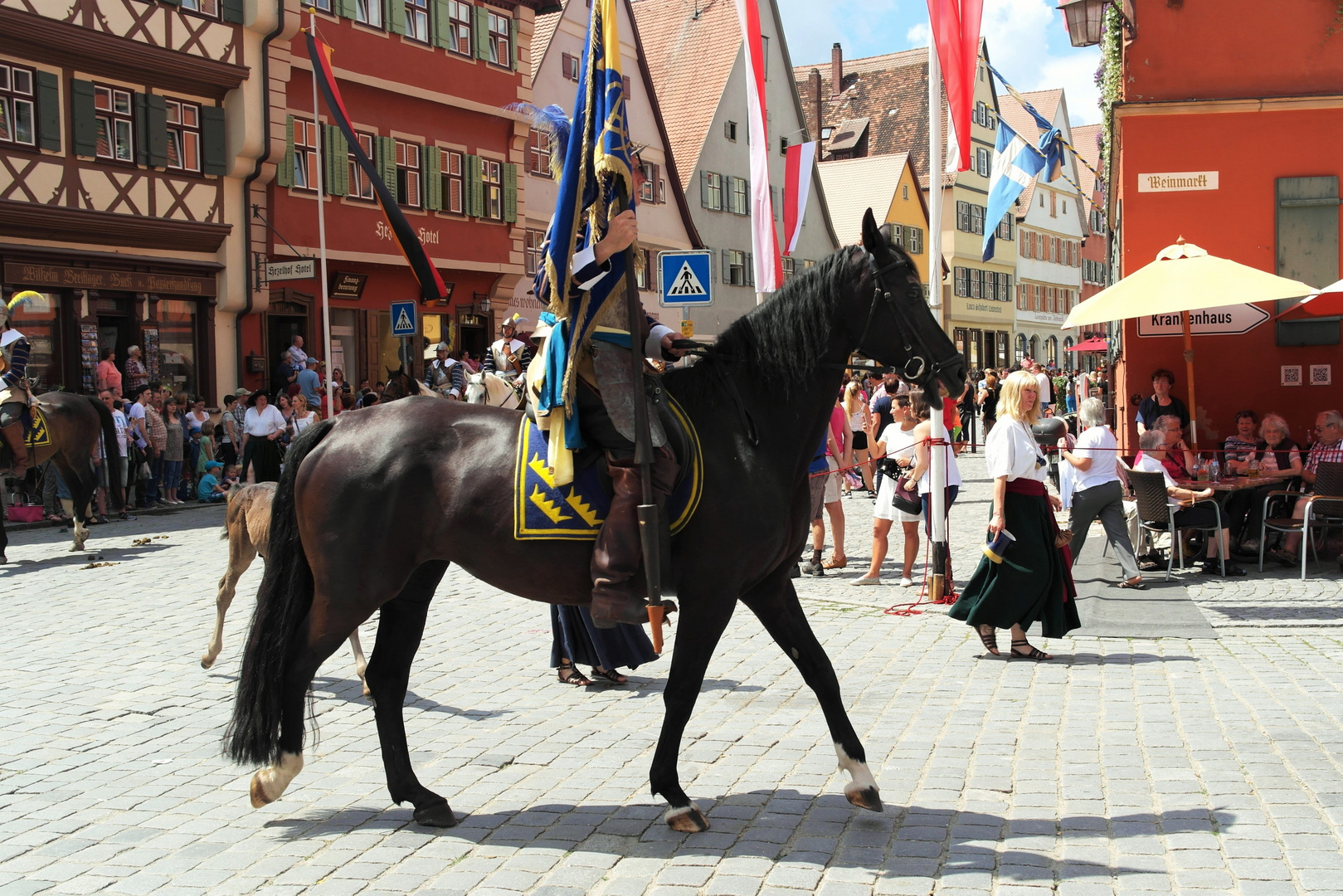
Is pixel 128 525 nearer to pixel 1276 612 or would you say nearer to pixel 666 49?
pixel 1276 612

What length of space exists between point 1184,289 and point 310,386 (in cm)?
1804

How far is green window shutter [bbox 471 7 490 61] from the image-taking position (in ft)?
107

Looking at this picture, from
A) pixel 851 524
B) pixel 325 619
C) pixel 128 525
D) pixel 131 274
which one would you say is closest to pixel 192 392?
pixel 131 274

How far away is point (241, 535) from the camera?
827cm

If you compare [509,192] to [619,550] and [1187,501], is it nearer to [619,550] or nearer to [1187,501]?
[1187,501]

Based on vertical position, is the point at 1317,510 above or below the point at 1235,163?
below

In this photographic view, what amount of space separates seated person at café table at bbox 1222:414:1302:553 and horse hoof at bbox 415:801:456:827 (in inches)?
374

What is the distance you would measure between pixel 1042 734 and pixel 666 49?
160ft

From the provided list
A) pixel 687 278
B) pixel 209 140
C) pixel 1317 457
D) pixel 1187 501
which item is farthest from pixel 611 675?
pixel 209 140

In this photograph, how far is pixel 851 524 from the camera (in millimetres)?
17766

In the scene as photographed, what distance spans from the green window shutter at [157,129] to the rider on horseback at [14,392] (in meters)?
10.8

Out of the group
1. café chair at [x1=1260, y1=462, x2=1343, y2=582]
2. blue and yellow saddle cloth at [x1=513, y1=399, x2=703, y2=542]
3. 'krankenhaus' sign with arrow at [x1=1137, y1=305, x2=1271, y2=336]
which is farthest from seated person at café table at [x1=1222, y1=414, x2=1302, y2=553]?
blue and yellow saddle cloth at [x1=513, y1=399, x2=703, y2=542]

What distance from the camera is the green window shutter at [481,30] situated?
32.6 m

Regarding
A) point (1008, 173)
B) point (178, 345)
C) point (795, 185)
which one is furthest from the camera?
point (178, 345)
